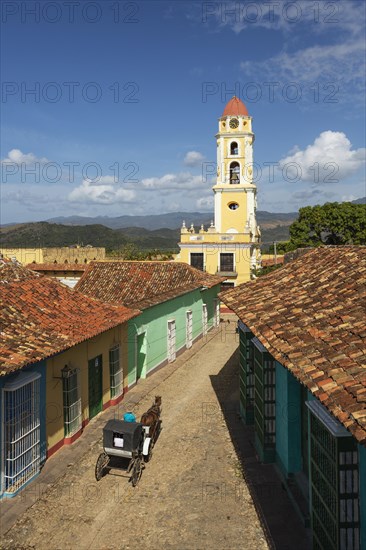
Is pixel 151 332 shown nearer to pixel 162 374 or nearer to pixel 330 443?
pixel 162 374

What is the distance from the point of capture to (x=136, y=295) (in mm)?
16688

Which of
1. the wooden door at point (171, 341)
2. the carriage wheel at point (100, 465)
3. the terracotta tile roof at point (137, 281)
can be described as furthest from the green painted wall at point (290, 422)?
the wooden door at point (171, 341)

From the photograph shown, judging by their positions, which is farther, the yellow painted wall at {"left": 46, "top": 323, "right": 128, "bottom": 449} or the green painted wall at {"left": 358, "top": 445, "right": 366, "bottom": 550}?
the yellow painted wall at {"left": 46, "top": 323, "right": 128, "bottom": 449}

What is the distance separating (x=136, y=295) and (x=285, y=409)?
9.79 metres

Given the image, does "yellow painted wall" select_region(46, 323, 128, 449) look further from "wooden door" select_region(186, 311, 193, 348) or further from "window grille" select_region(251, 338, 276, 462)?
"wooden door" select_region(186, 311, 193, 348)

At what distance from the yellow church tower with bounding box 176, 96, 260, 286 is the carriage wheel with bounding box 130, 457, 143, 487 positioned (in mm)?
26156

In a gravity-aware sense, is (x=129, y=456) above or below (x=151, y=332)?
below


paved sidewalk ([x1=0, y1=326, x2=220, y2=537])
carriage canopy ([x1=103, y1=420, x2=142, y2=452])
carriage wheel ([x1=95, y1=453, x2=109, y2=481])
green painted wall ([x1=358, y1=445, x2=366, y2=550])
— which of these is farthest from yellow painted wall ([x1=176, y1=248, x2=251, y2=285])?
green painted wall ([x1=358, y1=445, x2=366, y2=550])

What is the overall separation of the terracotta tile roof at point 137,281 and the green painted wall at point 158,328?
41cm

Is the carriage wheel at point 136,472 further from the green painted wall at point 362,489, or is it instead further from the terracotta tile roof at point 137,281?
the terracotta tile roof at point 137,281

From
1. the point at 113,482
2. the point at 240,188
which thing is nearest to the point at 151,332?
the point at 113,482

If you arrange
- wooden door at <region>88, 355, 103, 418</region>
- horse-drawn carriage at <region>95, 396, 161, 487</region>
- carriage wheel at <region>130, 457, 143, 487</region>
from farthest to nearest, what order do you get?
wooden door at <region>88, 355, 103, 418</region>, horse-drawn carriage at <region>95, 396, 161, 487</region>, carriage wheel at <region>130, 457, 143, 487</region>

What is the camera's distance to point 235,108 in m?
36.6

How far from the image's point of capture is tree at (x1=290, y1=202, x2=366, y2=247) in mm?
33844
